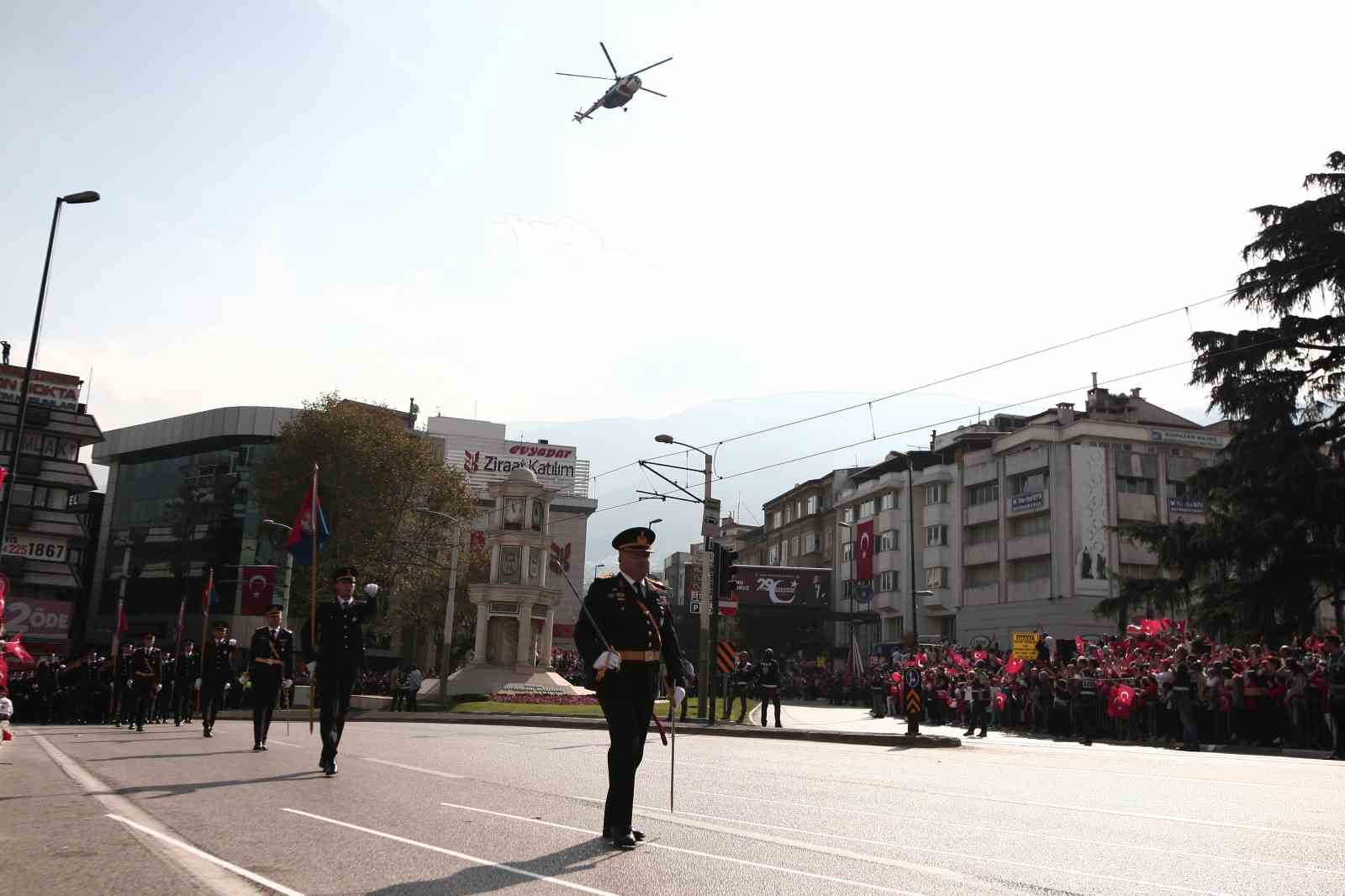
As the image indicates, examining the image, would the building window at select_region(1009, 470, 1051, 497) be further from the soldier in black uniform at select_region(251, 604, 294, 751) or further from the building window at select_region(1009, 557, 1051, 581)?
the soldier in black uniform at select_region(251, 604, 294, 751)

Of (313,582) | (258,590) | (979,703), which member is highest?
(258,590)

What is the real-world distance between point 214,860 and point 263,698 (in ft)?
30.3

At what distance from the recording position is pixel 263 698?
14.7 m

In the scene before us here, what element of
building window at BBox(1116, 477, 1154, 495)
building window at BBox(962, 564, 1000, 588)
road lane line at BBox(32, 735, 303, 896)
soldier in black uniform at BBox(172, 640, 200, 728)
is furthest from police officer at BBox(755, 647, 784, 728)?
building window at BBox(962, 564, 1000, 588)

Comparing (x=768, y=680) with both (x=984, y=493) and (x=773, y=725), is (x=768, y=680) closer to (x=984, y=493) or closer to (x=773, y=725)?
(x=773, y=725)

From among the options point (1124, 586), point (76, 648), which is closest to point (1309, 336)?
point (1124, 586)

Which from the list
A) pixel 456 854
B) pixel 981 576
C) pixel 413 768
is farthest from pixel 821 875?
pixel 981 576

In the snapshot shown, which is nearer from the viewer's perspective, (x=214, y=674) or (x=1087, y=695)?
(x=214, y=674)

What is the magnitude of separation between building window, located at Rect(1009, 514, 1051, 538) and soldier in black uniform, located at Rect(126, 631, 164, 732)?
52.5 metres

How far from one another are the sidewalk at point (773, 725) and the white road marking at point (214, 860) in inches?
410

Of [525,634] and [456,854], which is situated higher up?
[525,634]

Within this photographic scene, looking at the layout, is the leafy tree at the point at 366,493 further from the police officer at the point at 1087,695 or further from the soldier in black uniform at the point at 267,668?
the soldier in black uniform at the point at 267,668

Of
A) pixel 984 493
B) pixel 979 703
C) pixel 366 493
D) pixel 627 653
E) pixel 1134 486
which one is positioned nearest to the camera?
pixel 627 653

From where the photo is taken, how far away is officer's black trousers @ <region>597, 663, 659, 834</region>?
22.7ft
